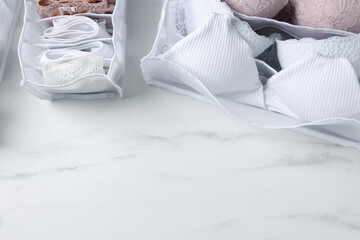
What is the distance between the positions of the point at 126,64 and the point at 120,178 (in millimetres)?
330

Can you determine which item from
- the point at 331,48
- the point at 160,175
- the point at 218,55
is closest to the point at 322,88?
the point at 331,48

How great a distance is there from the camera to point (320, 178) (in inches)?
43.9

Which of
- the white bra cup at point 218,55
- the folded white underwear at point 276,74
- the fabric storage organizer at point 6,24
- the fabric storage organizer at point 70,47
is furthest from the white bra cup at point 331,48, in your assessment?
the fabric storage organizer at point 6,24

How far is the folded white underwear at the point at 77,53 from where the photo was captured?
1.19m

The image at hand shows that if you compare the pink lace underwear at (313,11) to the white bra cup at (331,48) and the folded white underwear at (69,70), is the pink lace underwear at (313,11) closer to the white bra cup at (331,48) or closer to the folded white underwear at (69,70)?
the white bra cup at (331,48)

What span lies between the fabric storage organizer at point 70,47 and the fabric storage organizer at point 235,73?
0.08 metres

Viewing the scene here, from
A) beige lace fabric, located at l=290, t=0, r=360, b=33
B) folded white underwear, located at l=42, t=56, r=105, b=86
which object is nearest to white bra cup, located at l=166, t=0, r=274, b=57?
beige lace fabric, located at l=290, t=0, r=360, b=33

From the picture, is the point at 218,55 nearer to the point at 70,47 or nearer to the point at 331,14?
the point at 331,14

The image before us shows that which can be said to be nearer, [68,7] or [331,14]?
[331,14]

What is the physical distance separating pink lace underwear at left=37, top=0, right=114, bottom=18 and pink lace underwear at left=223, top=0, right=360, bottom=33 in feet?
1.08

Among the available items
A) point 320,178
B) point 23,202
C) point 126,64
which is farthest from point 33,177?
point 320,178

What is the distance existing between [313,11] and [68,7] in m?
0.59

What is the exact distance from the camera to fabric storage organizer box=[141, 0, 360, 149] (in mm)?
1069

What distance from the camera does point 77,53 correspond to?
1.21 meters
